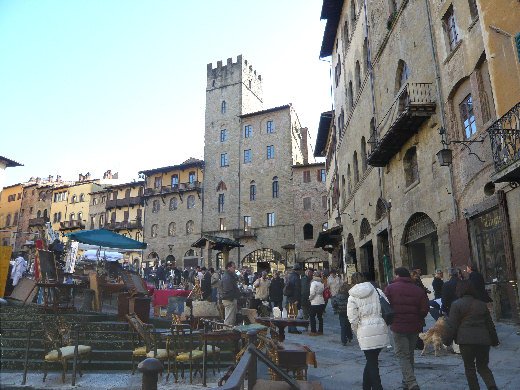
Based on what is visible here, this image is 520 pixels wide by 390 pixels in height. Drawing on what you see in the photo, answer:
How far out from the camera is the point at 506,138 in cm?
810

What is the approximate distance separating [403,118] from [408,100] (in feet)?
3.48

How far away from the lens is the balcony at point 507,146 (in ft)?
25.1

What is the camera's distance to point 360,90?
60.3 feet

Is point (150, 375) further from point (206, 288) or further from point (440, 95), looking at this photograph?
point (440, 95)

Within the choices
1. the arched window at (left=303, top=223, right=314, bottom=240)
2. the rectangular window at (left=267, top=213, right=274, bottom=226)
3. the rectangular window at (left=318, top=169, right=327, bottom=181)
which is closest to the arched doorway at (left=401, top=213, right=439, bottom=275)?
the arched window at (left=303, top=223, right=314, bottom=240)

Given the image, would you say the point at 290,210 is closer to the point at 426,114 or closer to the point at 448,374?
the point at 426,114

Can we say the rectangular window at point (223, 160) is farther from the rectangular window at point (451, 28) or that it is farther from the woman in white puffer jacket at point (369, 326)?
the woman in white puffer jacket at point (369, 326)

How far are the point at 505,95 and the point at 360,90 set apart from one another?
10.4m

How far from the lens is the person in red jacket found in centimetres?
498

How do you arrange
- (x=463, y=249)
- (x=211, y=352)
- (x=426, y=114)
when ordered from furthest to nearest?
(x=426, y=114)
(x=463, y=249)
(x=211, y=352)

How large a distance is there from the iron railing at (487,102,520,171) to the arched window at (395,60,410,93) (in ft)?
19.2

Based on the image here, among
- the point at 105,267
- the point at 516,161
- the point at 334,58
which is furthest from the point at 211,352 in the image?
the point at 334,58

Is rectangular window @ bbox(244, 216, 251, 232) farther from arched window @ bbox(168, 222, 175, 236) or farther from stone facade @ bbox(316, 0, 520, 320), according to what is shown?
stone facade @ bbox(316, 0, 520, 320)

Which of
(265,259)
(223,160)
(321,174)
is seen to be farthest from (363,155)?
(223,160)
